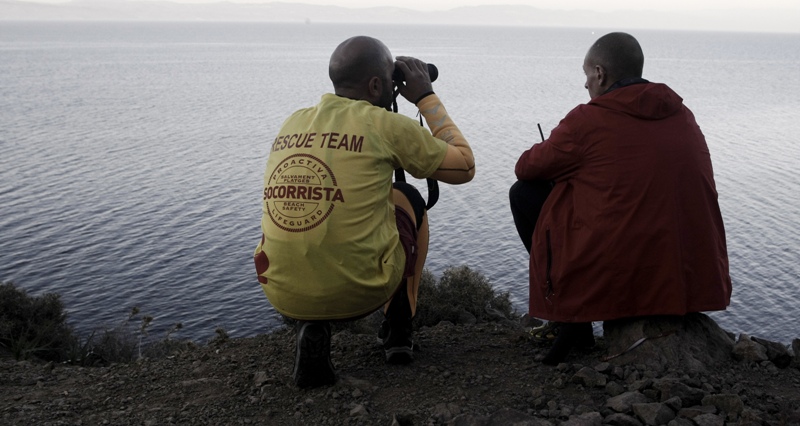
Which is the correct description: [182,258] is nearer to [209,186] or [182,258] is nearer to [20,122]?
[209,186]

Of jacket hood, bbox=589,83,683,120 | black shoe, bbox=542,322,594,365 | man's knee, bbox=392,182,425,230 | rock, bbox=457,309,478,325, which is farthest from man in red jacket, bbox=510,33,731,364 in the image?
rock, bbox=457,309,478,325

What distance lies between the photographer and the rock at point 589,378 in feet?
14.8

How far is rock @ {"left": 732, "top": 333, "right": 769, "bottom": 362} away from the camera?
488 centimetres

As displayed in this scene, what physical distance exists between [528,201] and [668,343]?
116 cm

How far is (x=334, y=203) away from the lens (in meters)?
4.21

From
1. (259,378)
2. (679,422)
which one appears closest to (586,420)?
(679,422)

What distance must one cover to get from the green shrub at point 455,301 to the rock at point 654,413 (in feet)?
15.3

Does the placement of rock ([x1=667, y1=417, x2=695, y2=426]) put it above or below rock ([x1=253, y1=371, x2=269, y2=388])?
above

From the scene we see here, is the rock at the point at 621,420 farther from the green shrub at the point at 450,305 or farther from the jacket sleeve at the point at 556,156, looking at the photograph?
the green shrub at the point at 450,305

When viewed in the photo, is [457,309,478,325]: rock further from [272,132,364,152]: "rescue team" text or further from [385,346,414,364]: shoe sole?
[272,132,364,152]: "rescue team" text

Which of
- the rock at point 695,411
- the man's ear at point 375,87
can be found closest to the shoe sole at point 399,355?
the man's ear at point 375,87

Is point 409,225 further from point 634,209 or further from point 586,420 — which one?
point 586,420

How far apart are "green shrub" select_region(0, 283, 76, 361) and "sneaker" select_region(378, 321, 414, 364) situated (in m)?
5.80

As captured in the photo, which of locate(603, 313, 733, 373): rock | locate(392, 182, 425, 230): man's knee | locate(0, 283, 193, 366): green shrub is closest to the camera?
locate(603, 313, 733, 373): rock
